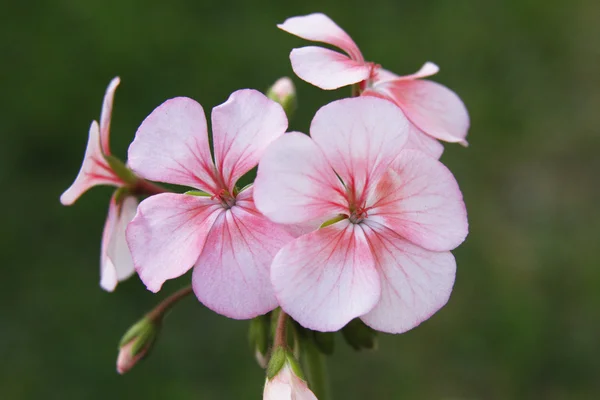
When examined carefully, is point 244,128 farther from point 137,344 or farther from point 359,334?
point 137,344

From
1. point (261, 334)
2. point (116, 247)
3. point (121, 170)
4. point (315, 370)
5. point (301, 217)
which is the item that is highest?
point (301, 217)

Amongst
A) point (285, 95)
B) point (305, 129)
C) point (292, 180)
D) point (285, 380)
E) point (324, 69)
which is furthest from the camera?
point (305, 129)

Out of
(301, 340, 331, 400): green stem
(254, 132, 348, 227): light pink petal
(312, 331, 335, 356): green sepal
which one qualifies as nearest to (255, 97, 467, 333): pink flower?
(254, 132, 348, 227): light pink petal

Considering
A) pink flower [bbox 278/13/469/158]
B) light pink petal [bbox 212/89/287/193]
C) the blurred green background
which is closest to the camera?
light pink petal [bbox 212/89/287/193]

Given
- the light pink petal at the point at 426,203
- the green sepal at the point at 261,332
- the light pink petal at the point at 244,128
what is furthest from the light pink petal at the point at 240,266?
the green sepal at the point at 261,332

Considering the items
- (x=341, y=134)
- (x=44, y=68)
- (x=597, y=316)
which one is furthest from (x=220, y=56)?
(x=341, y=134)

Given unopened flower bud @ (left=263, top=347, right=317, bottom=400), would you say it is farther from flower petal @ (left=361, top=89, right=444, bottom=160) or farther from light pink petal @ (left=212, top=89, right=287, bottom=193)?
flower petal @ (left=361, top=89, right=444, bottom=160)

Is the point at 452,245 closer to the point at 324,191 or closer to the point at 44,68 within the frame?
the point at 324,191

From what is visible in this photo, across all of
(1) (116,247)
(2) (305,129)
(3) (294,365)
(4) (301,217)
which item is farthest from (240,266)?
(2) (305,129)
